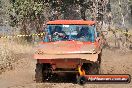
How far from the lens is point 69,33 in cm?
1398

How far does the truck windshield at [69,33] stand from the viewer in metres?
13.9

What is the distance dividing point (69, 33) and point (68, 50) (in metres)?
1.68

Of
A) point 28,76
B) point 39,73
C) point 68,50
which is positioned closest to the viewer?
point 68,50

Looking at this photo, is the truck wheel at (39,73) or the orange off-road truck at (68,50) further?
the truck wheel at (39,73)

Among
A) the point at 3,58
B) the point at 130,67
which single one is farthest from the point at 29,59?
the point at 130,67

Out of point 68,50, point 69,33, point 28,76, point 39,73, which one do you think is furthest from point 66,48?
point 28,76

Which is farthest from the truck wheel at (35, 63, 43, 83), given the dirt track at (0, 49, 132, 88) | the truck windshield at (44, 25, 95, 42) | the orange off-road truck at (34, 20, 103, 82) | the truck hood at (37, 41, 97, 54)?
the truck windshield at (44, 25, 95, 42)

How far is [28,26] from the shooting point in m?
28.4

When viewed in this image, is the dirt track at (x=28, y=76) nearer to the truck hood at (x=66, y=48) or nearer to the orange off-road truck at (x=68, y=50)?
the orange off-road truck at (x=68, y=50)

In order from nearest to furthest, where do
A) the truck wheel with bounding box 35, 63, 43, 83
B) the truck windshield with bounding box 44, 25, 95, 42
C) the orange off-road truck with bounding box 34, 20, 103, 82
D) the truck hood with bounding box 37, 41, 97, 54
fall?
the orange off-road truck with bounding box 34, 20, 103, 82 < the truck hood with bounding box 37, 41, 97, 54 < the truck wheel with bounding box 35, 63, 43, 83 < the truck windshield with bounding box 44, 25, 95, 42

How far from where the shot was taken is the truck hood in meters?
12.3

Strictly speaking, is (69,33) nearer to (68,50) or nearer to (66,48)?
(66,48)

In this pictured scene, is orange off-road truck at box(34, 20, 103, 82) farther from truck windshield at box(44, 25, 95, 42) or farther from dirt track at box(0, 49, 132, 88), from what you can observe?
dirt track at box(0, 49, 132, 88)

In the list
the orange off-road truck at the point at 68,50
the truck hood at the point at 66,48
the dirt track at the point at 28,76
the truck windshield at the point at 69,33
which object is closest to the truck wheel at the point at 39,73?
the orange off-road truck at the point at 68,50
